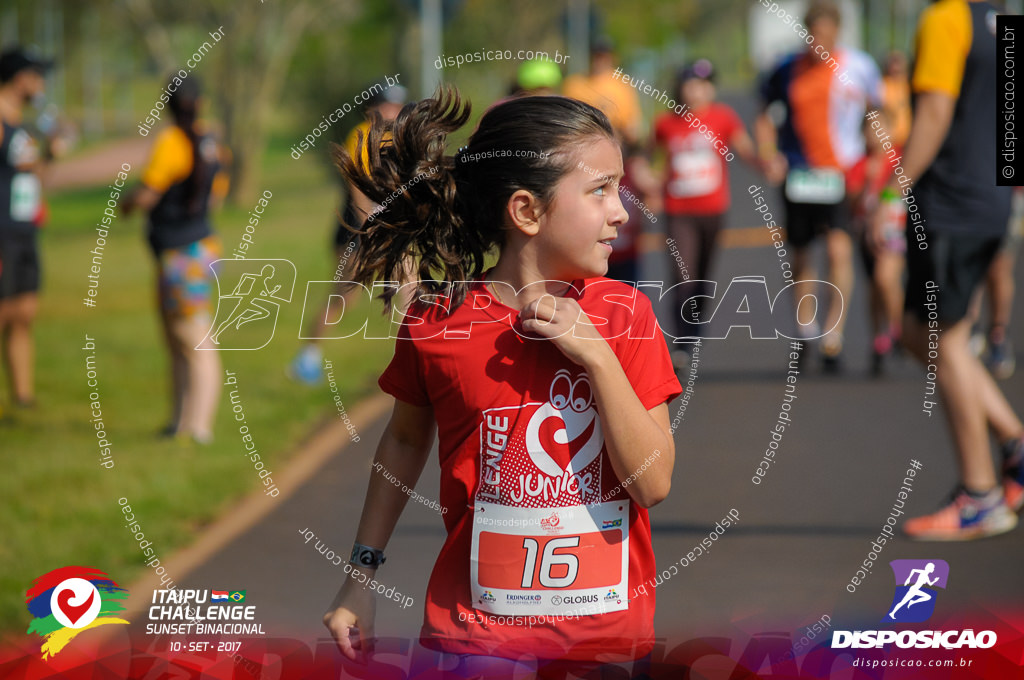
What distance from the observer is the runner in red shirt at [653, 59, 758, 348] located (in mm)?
7102

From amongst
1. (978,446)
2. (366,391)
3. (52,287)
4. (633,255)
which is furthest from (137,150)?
(978,446)

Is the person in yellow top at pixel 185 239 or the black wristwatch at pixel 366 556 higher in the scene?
the person in yellow top at pixel 185 239

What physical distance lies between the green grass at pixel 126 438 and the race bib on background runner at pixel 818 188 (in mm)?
2659

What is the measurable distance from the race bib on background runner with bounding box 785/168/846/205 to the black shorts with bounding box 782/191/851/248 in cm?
3

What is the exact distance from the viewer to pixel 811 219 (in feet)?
21.9

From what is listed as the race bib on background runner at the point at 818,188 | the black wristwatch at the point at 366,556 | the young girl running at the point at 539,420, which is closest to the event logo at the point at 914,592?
the young girl running at the point at 539,420

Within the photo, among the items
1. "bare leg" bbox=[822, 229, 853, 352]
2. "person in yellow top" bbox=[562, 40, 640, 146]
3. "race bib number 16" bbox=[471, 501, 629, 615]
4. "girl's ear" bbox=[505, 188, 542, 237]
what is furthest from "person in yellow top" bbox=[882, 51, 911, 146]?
"race bib number 16" bbox=[471, 501, 629, 615]

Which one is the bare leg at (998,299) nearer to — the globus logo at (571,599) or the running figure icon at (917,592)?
the running figure icon at (917,592)

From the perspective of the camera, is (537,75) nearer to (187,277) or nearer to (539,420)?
(187,277)

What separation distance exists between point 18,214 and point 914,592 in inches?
230

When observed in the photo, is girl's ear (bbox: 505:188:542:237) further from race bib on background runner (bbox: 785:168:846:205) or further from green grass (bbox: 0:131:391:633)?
race bib on background runner (bbox: 785:168:846:205)

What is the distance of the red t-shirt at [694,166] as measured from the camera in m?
7.20

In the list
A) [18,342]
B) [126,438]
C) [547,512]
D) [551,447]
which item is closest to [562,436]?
[551,447]

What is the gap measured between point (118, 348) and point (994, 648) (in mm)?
8164
